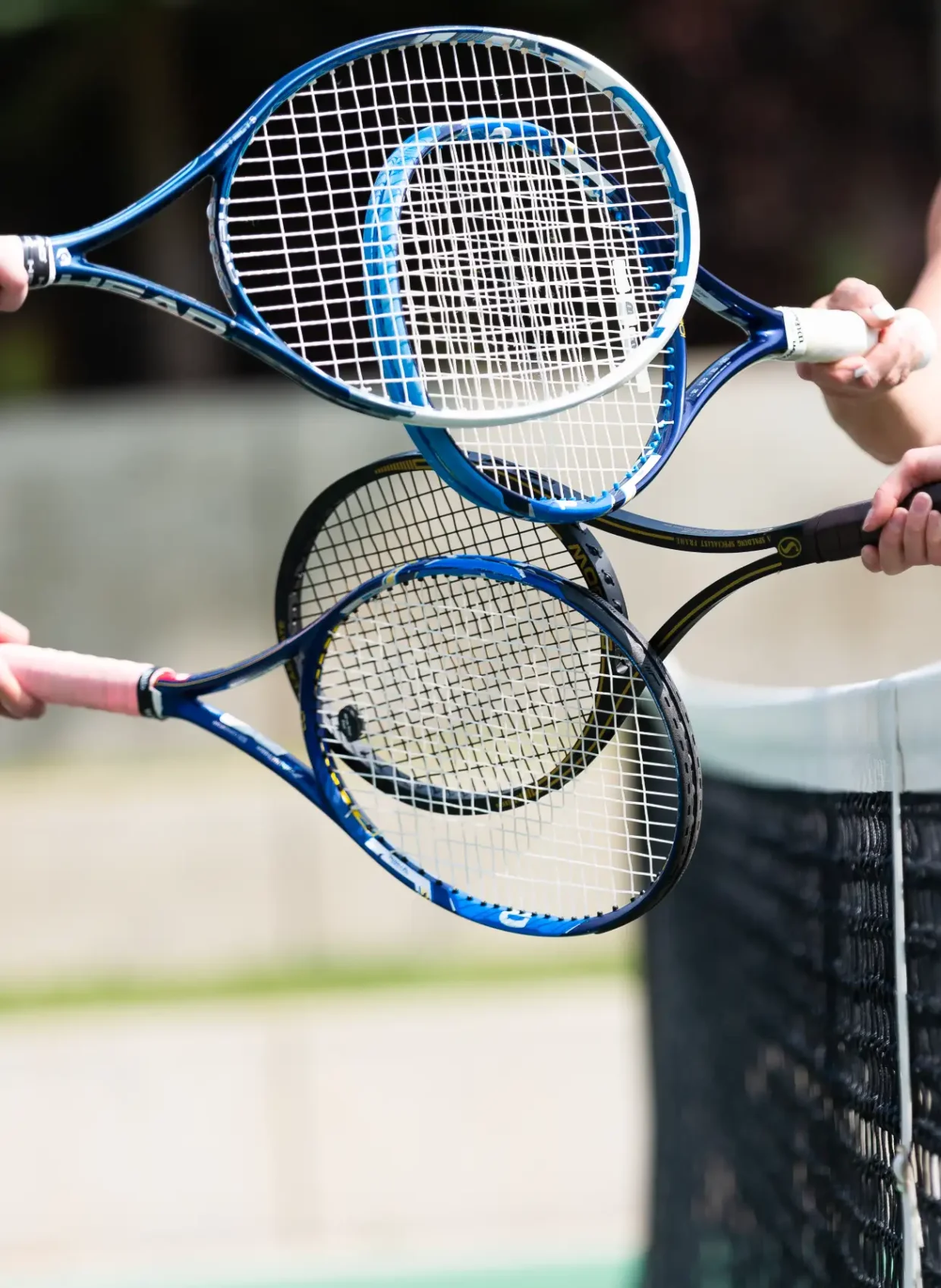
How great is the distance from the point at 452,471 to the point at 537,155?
36 cm

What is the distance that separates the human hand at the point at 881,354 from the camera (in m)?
1.44

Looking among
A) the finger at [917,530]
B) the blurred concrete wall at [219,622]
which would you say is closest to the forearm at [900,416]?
the finger at [917,530]

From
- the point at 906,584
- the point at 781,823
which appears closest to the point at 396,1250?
the point at 781,823

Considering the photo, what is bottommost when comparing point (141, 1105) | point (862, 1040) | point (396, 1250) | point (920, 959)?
point (396, 1250)

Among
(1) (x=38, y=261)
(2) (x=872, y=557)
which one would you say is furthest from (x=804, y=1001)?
(1) (x=38, y=261)

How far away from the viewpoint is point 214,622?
505 cm

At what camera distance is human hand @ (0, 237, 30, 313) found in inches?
46.6

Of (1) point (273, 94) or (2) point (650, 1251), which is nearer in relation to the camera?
(1) point (273, 94)

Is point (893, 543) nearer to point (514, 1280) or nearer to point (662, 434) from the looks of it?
point (662, 434)

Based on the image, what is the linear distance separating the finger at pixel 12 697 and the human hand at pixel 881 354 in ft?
2.57

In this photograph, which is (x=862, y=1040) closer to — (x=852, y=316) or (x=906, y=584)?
(x=852, y=316)

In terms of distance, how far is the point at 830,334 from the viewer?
1.42 metres

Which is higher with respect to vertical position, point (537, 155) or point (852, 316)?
point (537, 155)

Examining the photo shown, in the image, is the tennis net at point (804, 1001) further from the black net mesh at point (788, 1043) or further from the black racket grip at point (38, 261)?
the black racket grip at point (38, 261)
